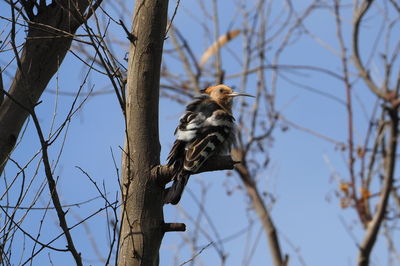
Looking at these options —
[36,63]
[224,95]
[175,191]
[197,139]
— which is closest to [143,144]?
[175,191]

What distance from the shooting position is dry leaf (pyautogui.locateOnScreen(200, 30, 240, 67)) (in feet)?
33.2

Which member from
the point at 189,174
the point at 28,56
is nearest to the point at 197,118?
the point at 189,174

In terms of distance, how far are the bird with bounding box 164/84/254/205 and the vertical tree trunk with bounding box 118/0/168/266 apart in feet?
0.68

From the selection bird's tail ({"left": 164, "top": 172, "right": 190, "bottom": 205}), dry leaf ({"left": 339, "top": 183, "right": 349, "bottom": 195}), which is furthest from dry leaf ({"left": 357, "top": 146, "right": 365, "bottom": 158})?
bird's tail ({"left": 164, "top": 172, "right": 190, "bottom": 205})

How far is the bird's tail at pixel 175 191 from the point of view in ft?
13.2

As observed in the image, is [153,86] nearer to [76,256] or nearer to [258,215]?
[76,256]

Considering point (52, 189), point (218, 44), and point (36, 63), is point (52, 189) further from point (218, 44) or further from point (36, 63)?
point (218, 44)

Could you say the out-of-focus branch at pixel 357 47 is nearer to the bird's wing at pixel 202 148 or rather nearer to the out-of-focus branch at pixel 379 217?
the out-of-focus branch at pixel 379 217

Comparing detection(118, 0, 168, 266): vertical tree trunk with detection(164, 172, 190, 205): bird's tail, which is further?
detection(164, 172, 190, 205): bird's tail

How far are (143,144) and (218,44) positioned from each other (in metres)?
6.82

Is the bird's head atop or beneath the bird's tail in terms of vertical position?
atop

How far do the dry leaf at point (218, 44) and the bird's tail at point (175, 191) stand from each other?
6307mm

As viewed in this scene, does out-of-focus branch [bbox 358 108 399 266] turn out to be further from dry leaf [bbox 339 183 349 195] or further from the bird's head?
the bird's head

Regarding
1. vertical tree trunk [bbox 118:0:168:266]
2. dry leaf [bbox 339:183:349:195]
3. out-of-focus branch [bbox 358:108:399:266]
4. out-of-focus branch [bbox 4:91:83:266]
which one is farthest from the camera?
dry leaf [bbox 339:183:349:195]
